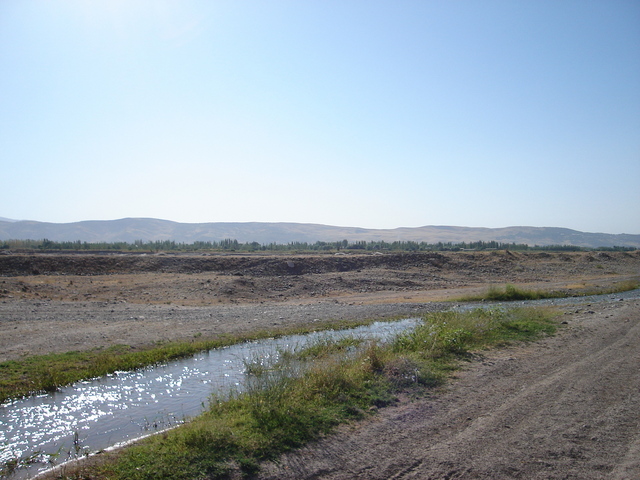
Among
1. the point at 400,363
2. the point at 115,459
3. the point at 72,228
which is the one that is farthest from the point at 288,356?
the point at 72,228

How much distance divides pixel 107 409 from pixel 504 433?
7518 millimetres

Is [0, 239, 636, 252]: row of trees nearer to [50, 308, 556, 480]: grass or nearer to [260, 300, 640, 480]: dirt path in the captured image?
[50, 308, 556, 480]: grass

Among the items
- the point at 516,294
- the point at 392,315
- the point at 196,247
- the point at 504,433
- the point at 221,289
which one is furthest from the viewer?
the point at 196,247

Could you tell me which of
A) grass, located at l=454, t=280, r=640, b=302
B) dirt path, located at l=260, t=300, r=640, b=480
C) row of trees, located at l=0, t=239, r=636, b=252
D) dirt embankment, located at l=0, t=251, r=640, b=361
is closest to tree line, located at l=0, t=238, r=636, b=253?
row of trees, located at l=0, t=239, r=636, b=252

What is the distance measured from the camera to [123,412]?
348 inches

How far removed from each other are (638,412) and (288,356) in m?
7.27

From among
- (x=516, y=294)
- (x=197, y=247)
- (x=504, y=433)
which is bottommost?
(x=516, y=294)

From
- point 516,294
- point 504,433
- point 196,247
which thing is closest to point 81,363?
point 504,433

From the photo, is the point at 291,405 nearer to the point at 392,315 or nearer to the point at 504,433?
the point at 504,433

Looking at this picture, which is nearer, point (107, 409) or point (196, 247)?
point (107, 409)

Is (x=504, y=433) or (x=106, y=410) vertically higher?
(x=504, y=433)

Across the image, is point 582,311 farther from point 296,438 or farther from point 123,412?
point 123,412

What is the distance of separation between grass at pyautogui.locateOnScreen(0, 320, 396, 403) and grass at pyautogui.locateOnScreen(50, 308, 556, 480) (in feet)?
12.9

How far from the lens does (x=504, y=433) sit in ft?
21.6
